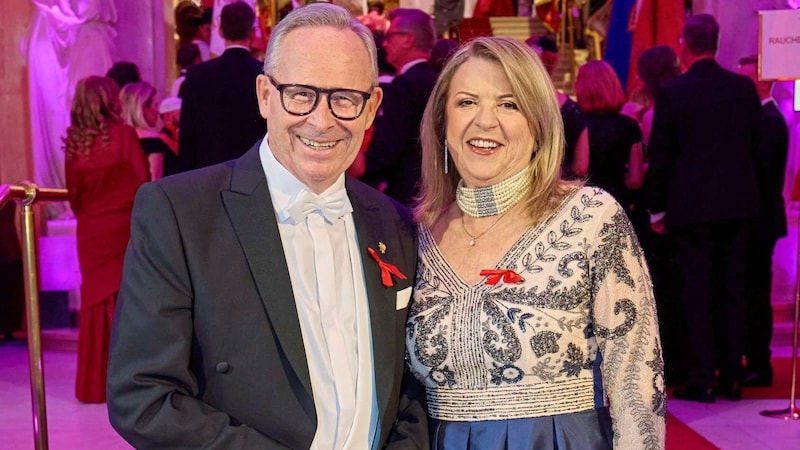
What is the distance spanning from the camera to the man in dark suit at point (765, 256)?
6.03m

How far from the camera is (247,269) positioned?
2135mm

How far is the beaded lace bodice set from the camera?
7.89 feet

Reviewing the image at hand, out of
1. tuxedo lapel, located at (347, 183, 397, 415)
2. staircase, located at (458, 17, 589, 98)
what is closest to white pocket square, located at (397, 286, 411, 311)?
tuxedo lapel, located at (347, 183, 397, 415)

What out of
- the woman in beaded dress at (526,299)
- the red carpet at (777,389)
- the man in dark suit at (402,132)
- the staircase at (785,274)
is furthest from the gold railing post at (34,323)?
the staircase at (785,274)

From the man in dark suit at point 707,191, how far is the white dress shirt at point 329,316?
374 cm

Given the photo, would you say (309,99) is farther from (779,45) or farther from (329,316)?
(779,45)

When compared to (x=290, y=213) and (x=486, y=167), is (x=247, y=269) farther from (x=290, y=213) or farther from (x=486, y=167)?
(x=486, y=167)

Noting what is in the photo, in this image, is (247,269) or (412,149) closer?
(247,269)

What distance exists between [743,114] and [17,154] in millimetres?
5903

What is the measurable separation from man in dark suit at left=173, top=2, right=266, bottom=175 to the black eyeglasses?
3.08 metres

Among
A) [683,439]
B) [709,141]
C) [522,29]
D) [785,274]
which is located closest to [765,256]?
[709,141]

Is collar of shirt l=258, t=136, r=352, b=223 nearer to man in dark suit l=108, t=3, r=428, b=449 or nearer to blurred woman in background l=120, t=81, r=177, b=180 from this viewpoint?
man in dark suit l=108, t=3, r=428, b=449

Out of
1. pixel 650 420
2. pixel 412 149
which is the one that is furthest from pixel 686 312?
pixel 650 420

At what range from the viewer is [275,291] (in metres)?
2.12
